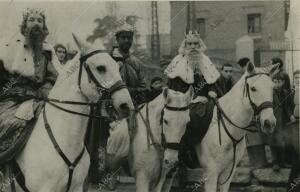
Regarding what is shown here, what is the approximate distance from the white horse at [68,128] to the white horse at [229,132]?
1.88 meters

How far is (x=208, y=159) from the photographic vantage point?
5805 mm

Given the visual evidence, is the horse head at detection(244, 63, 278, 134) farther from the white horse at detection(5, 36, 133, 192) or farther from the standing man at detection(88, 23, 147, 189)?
the white horse at detection(5, 36, 133, 192)

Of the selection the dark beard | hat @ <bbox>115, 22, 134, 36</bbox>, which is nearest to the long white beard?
hat @ <bbox>115, 22, 134, 36</bbox>

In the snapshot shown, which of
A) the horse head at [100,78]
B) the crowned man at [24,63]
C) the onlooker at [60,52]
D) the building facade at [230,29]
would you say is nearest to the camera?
the horse head at [100,78]

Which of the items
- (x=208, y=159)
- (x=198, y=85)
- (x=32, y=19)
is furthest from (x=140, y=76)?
(x=32, y=19)

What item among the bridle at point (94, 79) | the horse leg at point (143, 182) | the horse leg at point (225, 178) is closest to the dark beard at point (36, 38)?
the bridle at point (94, 79)

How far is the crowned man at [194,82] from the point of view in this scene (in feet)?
19.3

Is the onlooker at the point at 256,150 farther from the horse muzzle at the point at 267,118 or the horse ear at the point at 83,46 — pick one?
the horse ear at the point at 83,46

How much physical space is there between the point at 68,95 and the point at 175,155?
4.42 feet

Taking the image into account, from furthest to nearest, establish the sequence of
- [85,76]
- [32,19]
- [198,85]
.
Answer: [198,85], [32,19], [85,76]

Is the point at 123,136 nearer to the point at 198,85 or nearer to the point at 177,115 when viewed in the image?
the point at 177,115

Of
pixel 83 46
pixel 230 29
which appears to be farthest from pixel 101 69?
pixel 230 29

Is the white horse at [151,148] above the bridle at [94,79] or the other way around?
the other way around

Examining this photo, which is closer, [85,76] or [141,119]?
[85,76]
